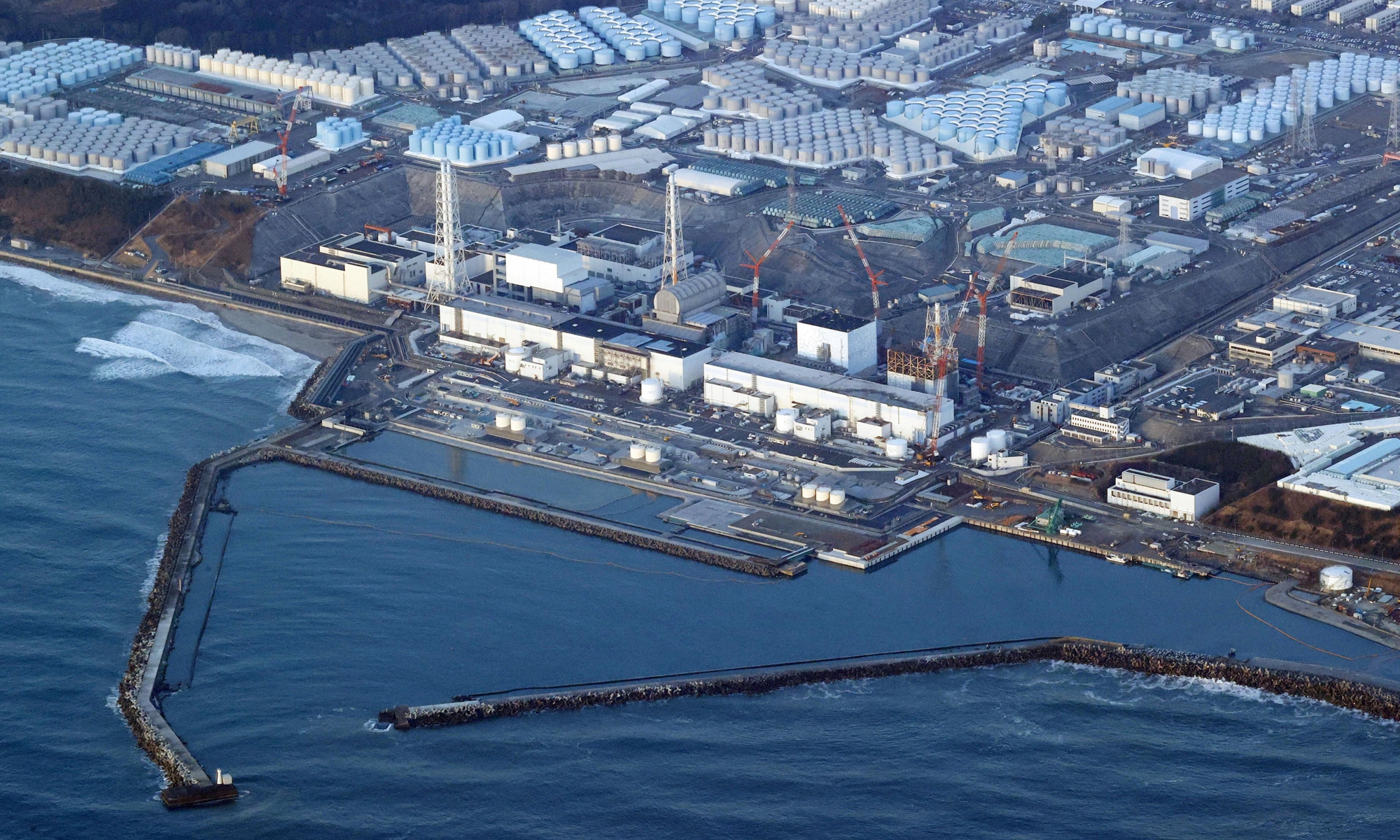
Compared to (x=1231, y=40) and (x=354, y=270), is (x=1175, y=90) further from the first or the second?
(x=354, y=270)

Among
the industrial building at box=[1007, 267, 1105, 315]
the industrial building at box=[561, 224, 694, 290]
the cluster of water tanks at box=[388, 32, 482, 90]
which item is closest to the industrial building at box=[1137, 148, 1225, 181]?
the industrial building at box=[1007, 267, 1105, 315]

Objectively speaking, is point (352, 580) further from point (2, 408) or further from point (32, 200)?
point (32, 200)

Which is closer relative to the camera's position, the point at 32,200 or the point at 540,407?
the point at 540,407

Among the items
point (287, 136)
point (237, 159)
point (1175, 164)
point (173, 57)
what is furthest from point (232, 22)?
point (1175, 164)

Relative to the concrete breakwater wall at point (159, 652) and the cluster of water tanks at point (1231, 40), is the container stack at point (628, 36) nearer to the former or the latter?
the cluster of water tanks at point (1231, 40)

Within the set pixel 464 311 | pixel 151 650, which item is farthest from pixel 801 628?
pixel 464 311

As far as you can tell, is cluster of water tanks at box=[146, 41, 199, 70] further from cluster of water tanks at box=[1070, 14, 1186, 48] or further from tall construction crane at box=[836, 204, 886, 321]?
cluster of water tanks at box=[1070, 14, 1186, 48]

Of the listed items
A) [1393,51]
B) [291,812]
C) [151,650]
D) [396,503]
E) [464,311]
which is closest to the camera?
[291,812]
